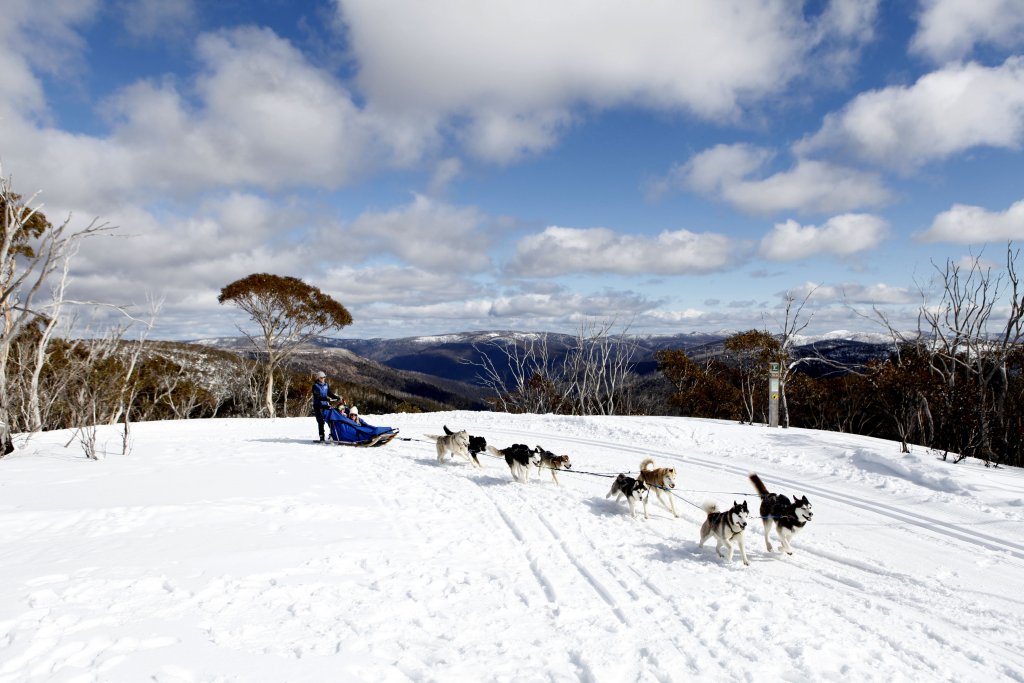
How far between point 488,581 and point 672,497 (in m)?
3.61

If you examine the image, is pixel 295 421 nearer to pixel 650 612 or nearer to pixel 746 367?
pixel 650 612

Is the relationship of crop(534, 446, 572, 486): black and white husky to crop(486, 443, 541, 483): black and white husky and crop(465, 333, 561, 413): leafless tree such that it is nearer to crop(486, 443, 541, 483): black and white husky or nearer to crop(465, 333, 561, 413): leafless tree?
crop(486, 443, 541, 483): black and white husky

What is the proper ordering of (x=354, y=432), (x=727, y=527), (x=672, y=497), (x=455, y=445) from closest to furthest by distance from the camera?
(x=727, y=527), (x=672, y=497), (x=455, y=445), (x=354, y=432)

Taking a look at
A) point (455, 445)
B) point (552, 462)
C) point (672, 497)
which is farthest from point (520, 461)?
point (672, 497)

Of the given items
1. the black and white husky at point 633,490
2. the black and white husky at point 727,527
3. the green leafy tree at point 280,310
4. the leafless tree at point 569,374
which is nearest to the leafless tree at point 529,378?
the leafless tree at point 569,374

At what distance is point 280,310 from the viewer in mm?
32188

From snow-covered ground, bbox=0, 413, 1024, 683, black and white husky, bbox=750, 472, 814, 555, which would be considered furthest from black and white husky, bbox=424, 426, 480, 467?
black and white husky, bbox=750, 472, 814, 555

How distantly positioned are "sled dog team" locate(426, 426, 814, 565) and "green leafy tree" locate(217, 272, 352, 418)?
81.0 feet

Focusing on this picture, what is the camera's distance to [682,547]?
5.80m

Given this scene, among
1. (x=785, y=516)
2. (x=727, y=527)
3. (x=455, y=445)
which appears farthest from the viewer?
(x=455, y=445)

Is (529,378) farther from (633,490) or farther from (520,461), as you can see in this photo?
(633,490)

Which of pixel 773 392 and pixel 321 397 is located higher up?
pixel 773 392

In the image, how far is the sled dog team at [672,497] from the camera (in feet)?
17.4

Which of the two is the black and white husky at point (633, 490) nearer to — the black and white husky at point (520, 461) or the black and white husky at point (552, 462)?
the black and white husky at point (552, 462)
